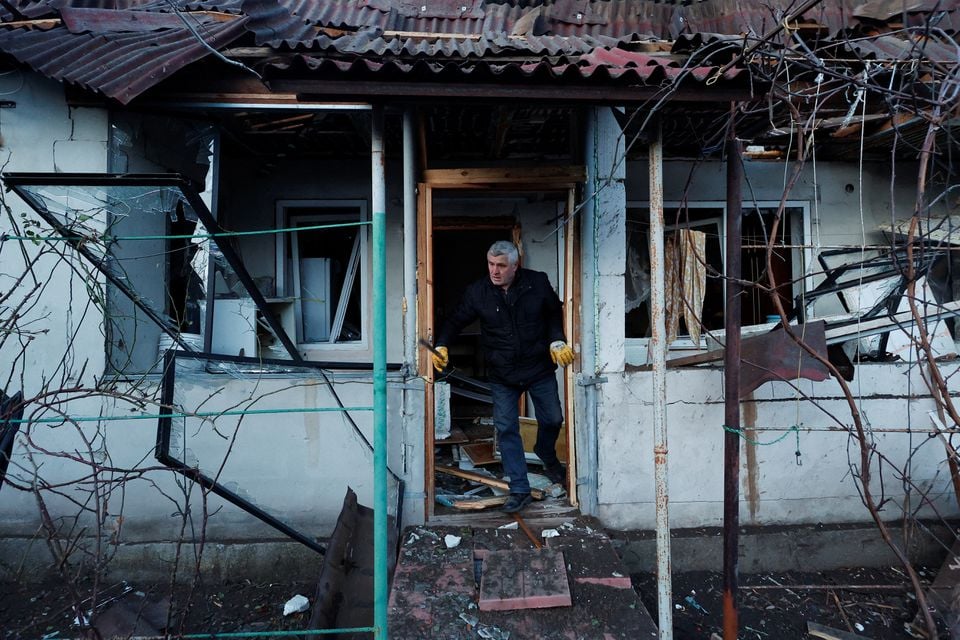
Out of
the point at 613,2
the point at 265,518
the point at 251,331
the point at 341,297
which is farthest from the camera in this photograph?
the point at 341,297

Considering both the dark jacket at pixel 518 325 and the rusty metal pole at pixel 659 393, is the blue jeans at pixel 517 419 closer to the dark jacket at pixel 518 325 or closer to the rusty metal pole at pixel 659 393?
the dark jacket at pixel 518 325

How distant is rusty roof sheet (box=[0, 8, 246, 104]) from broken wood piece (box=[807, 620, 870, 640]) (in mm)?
5483

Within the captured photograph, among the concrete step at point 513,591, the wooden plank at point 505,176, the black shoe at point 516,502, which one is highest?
the wooden plank at point 505,176

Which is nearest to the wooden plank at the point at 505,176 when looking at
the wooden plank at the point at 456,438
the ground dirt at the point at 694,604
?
the wooden plank at the point at 456,438

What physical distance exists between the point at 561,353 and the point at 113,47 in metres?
3.95

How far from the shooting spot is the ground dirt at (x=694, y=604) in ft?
13.0

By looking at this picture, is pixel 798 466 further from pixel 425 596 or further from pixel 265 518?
pixel 265 518

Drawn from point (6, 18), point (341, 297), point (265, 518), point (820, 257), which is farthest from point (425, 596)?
point (6, 18)

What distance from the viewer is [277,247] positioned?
5988 mm

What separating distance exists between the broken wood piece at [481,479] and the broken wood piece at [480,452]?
28cm

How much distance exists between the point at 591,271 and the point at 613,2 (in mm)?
2988

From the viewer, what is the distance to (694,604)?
13.8ft

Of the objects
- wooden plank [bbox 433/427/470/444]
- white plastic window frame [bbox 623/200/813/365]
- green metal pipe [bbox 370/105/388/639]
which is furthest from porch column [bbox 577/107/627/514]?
wooden plank [bbox 433/427/470/444]

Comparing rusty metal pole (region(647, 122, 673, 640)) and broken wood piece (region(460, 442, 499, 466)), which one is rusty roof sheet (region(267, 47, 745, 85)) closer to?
rusty metal pole (region(647, 122, 673, 640))
